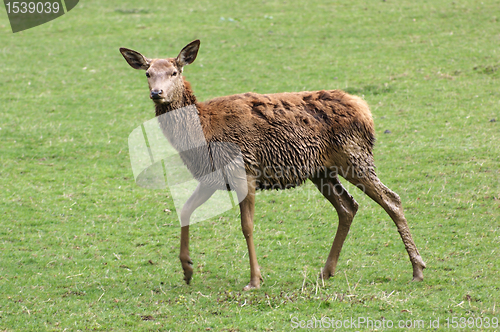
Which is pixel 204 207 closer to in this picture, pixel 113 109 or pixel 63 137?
pixel 63 137

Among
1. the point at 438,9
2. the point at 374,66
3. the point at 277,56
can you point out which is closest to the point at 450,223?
the point at 374,66

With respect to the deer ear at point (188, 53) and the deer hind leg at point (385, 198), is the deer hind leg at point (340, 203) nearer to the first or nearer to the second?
the deer hind leg at point (385, 198)

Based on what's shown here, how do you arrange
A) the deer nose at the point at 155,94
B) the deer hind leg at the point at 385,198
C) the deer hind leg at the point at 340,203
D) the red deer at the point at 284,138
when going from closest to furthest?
the deer nose at the point at 155,94, the red deer at the point at 284,138, the deer hind leg at the point at 385,198, the deer hind leg at the point at 340,203

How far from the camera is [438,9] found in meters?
20.7

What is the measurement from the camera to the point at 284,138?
7.39 m

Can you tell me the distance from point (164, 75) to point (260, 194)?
14.5ft

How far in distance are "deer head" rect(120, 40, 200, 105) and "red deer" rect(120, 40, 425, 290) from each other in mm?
13

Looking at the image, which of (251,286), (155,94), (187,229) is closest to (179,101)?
(155,94)

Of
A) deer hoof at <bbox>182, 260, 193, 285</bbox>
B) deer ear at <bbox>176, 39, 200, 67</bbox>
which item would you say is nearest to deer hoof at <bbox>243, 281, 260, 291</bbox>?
deer hoof at <bbox>182, 260, 193, 285</bbox>

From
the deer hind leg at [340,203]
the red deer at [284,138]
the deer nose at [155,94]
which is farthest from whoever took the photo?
the deer hind leg at [340,203]

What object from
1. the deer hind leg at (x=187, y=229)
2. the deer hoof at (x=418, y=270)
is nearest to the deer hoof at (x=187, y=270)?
the deer hind leg at (x=187, y=229)

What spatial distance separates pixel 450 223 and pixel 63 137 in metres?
8.98

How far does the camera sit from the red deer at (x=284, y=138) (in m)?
7.30

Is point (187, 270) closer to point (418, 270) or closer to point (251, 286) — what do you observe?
point (251, 286)
